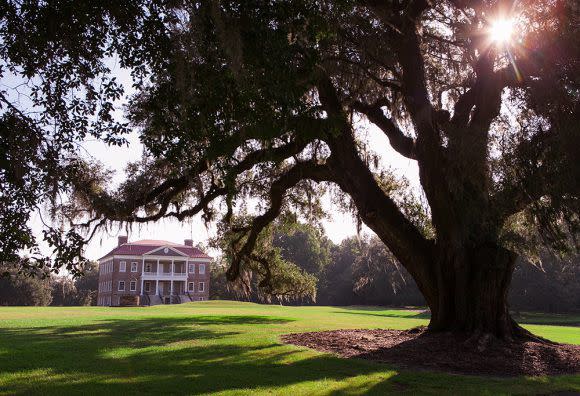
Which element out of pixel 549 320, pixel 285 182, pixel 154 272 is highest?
pixel 154 272

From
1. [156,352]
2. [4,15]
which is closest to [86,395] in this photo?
[156,352]

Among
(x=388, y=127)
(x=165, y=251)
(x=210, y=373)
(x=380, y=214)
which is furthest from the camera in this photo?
(x=165, y=251)

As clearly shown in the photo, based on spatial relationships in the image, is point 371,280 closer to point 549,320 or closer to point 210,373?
point 549,320

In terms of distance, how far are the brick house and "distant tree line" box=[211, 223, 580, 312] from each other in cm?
369

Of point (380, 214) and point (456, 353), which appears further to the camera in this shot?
point (380, 214)

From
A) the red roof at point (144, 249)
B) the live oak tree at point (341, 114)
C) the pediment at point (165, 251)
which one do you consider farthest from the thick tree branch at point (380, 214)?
the pediment at point (165, 251)

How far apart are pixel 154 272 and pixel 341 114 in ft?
215

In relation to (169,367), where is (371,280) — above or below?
above

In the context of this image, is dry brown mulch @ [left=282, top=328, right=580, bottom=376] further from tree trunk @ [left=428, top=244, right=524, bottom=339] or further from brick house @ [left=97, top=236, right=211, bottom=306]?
brick house @ [left=97, top=236, right=211, bottom=306]

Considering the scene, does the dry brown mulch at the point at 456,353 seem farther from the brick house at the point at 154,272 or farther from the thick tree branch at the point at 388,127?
the brick house at the point at 154,272

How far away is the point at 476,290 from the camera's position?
12.1 metres

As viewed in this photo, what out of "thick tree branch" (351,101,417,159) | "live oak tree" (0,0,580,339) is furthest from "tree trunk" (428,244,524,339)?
"thick tree branch" (351,101,417,159)

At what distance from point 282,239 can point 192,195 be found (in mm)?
63394

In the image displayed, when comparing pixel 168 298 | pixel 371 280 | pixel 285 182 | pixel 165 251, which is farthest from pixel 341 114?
pixel 165 251
